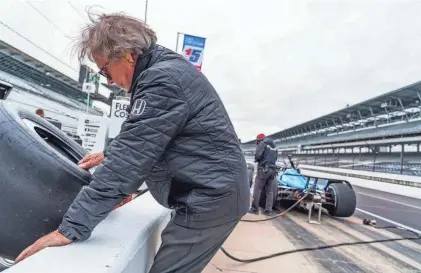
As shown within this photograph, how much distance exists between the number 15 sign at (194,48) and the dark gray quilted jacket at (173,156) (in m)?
7.92

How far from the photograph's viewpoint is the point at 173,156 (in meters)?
1.42

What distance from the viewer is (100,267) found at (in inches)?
42.9

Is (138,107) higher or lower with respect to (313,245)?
higher

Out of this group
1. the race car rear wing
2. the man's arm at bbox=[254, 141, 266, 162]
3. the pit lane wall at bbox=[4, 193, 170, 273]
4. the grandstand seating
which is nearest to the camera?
the pit lane wall at bbox=[4, 193, 170, 273]

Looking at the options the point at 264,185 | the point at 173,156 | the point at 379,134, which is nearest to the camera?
the point at 173,156

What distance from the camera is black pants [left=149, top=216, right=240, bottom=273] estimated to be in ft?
4.83

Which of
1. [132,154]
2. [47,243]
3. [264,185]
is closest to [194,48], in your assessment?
[264,185]

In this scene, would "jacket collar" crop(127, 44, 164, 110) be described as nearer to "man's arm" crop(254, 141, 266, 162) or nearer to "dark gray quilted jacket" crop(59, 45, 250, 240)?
"dark gray quilted jacket" crop(59, 45, 250, 240)

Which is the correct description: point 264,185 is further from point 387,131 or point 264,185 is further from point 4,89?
point 387,131

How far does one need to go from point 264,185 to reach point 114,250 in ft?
18.9

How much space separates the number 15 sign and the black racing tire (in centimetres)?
786

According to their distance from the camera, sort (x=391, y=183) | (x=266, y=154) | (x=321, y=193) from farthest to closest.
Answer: (x=391, y=183) → (x=266, y=154) → (x=321, y=193)

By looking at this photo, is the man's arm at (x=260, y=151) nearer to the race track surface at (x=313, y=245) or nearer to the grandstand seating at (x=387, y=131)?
the race track surface at (x=313, y=245)

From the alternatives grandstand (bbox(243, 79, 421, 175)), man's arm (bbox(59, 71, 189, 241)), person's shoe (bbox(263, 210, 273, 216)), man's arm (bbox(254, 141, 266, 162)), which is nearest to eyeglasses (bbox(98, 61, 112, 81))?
man's arm (bbox(59, 71, 189, 241))
